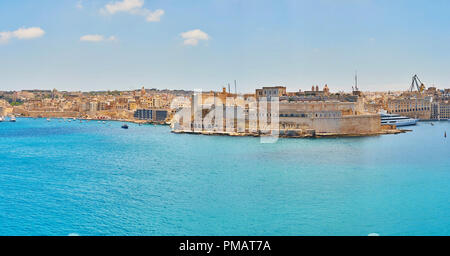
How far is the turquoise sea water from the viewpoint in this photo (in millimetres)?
3770

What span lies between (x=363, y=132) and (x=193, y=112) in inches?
237

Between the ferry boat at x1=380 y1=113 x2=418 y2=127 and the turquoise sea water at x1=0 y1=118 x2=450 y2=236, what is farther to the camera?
the ferry boat at x1=380 y1=113 x2=418 y2=127

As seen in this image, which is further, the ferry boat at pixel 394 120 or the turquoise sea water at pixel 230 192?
the ferry boat at pixel 394 120

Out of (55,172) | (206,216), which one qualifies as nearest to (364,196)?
(206,216)

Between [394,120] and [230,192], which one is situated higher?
[394,120]

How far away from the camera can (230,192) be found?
4980mm

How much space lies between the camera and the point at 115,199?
15.5 feet

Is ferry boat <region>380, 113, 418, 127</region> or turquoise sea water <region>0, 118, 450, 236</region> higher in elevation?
ferry boat <region>380, 113, 418, 127</region>

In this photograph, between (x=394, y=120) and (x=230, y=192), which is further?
(x=394, y=120)

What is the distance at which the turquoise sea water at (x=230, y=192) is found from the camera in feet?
12.4

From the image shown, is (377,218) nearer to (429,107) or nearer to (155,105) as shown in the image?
(429,107)

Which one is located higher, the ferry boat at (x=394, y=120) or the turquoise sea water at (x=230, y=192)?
the ferry boat at (x=394, y=120)

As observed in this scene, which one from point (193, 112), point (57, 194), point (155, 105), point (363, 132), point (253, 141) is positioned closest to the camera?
point (57, 194)

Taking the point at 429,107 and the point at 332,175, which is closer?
the point at 332,175
